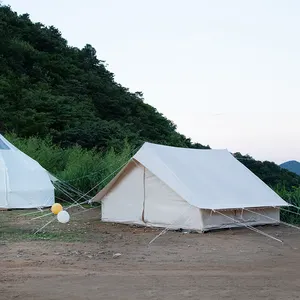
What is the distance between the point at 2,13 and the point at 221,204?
1435 inches

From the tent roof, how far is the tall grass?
4.18m

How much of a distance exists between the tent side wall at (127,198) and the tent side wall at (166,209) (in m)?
0.18

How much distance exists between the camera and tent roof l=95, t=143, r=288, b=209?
10664 millimetres

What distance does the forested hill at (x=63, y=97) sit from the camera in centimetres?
3159

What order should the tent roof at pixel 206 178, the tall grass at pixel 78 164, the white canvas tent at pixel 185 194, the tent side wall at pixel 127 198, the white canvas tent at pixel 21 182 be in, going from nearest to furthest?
1. the white canvas tent at pixel 185 194
2. the tent roof at pixel 206 178
3. the tent side wall at pixel 127 198
4. the white canvas tent at pixel 21 182
5. the tall grass at pixel 78 164

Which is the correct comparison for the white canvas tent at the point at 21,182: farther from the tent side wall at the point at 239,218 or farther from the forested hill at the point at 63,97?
the forested hill at the point at 63,97

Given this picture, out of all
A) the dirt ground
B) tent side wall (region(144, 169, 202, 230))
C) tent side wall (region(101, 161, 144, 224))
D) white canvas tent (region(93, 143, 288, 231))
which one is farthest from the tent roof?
the dirt ground

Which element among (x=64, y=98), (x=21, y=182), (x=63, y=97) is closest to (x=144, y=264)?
(x=21, y=182)

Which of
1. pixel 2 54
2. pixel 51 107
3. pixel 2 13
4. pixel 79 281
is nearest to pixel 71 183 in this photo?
pixel 79 281

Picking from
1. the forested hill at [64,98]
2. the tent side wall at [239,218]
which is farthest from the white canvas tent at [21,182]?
the forested hill at [64,98]

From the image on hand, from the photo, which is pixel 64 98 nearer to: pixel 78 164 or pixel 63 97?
pixel 63 97

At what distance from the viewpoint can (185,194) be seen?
10.5 meters

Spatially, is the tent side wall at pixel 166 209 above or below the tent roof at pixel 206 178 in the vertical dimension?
below

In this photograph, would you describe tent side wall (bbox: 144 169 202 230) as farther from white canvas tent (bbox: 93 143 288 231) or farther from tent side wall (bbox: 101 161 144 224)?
tent side wall (bbox: 101 161 144 224)
